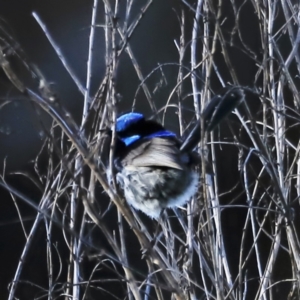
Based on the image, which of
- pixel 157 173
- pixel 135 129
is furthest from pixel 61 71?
pixel 157 173

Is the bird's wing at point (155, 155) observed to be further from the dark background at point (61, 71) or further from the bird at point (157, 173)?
the dark background at point (61, 71)

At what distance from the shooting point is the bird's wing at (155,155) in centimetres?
267

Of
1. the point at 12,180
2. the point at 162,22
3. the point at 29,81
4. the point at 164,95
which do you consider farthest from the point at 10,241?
the point at 162,22

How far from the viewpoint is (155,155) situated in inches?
109

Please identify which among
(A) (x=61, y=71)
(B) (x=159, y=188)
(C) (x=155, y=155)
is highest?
(A) (x=61, y=71)

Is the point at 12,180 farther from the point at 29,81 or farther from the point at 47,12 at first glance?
the point at 47,12

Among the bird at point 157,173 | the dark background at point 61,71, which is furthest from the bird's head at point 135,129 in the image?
the dark background at point 61,71

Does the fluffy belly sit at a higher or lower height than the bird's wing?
lower

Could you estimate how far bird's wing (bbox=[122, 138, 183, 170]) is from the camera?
2.67m

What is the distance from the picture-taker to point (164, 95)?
4.66 metres

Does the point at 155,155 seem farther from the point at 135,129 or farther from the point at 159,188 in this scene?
the point at 135,129

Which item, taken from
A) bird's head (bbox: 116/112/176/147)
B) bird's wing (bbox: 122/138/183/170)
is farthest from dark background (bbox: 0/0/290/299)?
bird's wing (bbox: 122/138/183/170)

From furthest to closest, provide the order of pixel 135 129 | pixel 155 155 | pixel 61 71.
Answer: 1. pixel 61 71
2. pixel 135 129
3. pixel 155 155

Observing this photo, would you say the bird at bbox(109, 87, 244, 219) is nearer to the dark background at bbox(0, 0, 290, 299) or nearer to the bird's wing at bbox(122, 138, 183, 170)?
the bird's wing at bbox(122, 138, 183, 170)
